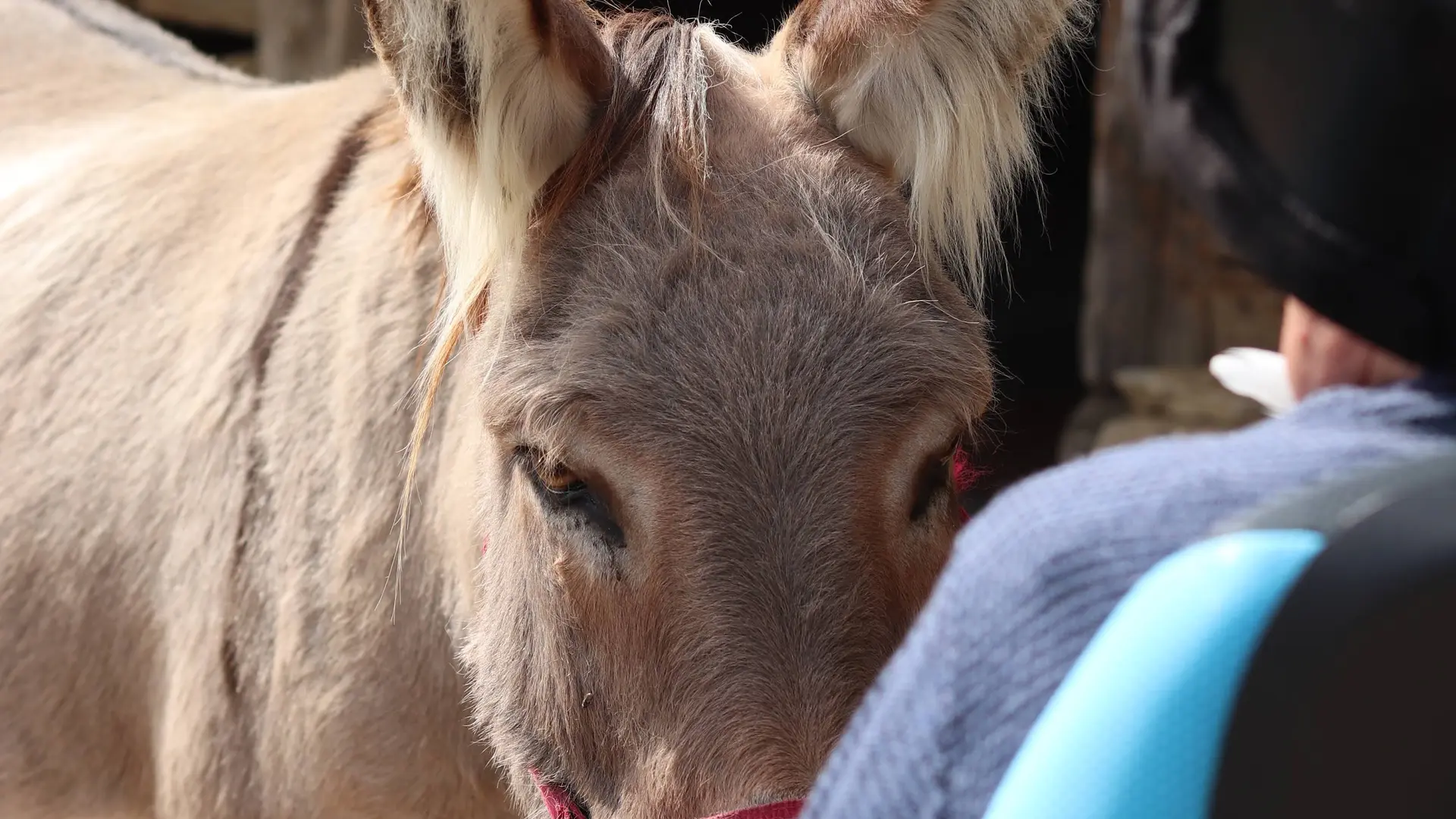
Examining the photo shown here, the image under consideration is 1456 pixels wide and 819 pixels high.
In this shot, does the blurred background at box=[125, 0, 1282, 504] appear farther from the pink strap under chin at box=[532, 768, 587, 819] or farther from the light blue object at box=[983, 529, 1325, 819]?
the light blue object at box=[983, 529, 1325, 819]

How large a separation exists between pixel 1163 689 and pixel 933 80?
1.25 meters

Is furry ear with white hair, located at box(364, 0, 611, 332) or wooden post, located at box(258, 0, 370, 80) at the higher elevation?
furry ear with white hair, located at box(364, 0, 611, 332)

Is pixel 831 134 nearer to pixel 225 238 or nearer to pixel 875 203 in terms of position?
pixel 875 203

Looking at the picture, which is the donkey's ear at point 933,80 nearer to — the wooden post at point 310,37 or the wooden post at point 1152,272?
the wooden post at point 1152,272

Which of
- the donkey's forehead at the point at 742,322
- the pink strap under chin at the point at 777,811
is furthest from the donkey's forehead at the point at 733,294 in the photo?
the pink strap under chin at the point at 777,811

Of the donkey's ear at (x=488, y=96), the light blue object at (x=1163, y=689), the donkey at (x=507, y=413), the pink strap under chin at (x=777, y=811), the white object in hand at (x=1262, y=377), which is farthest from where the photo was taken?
the donkey's ear at (x=488, y=96)

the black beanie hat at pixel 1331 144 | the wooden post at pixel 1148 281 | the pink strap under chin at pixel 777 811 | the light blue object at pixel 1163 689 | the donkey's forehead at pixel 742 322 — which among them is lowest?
the wooden post at pixel 1148 281

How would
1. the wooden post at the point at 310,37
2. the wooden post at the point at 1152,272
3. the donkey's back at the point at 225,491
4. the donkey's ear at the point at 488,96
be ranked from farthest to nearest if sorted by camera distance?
the wooden post at the point at 1152,272
the wooden post at the point at 310,37
the donkey's back at the point at 225,491
the donkey's ear at the point at 488,96

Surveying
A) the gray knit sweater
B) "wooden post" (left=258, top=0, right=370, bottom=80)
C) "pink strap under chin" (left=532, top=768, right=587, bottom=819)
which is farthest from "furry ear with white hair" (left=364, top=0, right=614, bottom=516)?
"wooden post" (left=258, top=0, right=370, bottom=80)

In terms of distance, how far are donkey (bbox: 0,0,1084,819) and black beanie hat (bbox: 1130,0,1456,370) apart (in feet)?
2.36

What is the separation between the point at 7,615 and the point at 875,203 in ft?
6.06

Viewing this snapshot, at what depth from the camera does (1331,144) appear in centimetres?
73

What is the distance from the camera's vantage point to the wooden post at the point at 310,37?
477 cm

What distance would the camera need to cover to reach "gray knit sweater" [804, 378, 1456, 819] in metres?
0.73
